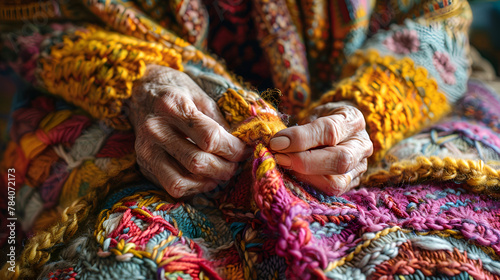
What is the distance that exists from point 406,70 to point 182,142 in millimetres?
556

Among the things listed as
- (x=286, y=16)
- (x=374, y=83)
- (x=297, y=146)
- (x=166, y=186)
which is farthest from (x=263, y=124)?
(x=286, y=16)

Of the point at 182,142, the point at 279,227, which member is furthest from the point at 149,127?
the point at 279,227

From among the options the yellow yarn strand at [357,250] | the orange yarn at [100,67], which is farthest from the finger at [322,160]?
the orange yarn at [100,67]

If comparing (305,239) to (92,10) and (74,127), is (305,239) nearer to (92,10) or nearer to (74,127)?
(74,127)

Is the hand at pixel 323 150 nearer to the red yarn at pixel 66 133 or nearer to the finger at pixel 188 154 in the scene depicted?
the finger at pixel 188 154

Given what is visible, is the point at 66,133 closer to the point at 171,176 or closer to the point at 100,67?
the point at 100,67

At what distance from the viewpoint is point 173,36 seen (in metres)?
0.79

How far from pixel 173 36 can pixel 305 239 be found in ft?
1.90

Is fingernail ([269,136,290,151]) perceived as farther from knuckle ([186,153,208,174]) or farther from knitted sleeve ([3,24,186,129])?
knitted sleeve ([3,24,186,129])

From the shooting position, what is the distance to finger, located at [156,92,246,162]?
536 mm

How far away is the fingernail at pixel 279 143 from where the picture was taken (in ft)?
1.72

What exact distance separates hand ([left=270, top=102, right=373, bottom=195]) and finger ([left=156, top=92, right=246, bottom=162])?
0.07 meters

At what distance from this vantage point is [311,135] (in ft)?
1.73

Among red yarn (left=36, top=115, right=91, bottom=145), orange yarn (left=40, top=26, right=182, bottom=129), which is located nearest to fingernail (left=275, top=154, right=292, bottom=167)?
orange yarn (left=40, top=26, right=182, bottom=129)
